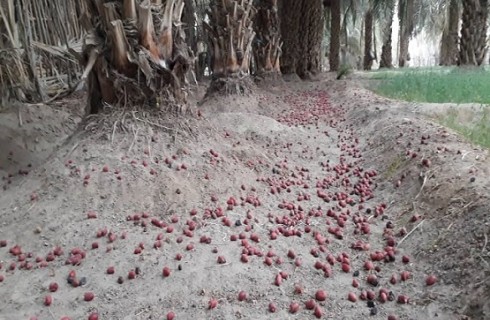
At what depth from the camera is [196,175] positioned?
10.6 feet

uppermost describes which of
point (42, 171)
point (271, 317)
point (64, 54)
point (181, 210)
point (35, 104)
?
point (64, 54)

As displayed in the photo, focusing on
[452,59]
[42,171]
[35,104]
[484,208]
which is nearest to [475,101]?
[484,208]

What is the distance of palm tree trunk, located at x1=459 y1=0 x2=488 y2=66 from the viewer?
28.3 feet

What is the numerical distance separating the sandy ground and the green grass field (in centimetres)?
23

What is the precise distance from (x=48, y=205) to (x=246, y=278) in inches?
58.4

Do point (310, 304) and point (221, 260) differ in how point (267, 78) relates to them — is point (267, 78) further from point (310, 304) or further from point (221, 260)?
point (310, 304)

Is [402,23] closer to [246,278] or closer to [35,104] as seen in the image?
[35,104]

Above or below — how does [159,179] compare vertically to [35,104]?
below

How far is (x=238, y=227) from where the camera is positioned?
9.11ft

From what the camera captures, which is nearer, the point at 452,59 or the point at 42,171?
the point at 42,171

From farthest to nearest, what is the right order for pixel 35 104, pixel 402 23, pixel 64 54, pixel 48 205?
pixel 402 23 → pixel 64 54 → pixel 35 104 → pixel 48 205

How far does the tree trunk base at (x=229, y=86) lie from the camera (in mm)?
7062

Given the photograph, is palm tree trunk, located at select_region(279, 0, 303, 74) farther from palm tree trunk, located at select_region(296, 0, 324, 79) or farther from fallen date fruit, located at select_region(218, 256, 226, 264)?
fallen date fruit, located at select_region(218, 256, 226, 264)

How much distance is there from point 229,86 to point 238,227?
461cm
